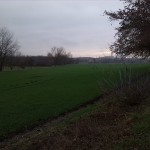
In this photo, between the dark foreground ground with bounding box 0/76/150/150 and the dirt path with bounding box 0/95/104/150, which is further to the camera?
the dirt path with bounding box 0/95/104/150

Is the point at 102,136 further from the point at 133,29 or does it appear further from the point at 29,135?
the point at 133,29

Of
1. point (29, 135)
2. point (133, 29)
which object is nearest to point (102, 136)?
point (29, 135)

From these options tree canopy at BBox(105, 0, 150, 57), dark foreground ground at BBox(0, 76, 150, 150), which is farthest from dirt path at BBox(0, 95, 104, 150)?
tree canopy at BBox(105, 0, 150, 57)

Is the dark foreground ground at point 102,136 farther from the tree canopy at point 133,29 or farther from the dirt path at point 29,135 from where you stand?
the tree canopy at point 133,29

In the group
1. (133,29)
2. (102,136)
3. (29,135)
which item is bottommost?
(29,135)

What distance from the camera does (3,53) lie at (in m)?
114

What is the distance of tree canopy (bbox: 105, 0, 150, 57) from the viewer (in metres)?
32.4

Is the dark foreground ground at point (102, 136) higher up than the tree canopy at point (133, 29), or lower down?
lower down

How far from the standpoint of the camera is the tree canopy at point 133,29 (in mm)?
32375

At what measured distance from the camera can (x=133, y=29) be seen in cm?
3469

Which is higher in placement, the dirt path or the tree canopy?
the tree canopy

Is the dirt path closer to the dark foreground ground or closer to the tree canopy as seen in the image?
the dark foreground ground

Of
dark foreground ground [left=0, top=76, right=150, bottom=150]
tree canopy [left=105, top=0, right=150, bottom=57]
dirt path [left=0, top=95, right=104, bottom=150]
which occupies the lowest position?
dirt path [left=0, top=95, right=104, bottom=150]

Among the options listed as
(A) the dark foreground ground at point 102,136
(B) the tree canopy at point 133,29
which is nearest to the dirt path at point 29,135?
(A) the dark foreground ground at point 102,136
